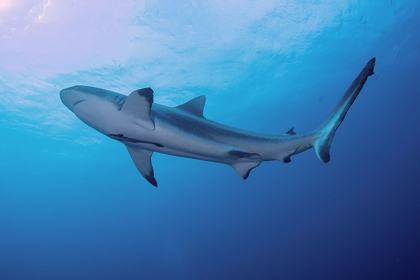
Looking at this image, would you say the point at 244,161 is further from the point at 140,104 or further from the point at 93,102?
the point at 93,102

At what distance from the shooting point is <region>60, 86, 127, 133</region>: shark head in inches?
121

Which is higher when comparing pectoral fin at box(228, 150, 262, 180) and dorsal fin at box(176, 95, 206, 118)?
dorsal fin at box(176, 95, 206, 118)

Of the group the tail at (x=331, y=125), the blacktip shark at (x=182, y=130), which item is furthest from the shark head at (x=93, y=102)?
the tail at (x=331, y=125)

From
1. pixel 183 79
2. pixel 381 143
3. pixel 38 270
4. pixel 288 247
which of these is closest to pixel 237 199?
pixel 288 247

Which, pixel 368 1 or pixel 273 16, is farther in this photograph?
pixel 368 1

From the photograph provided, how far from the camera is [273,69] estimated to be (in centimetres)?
1794

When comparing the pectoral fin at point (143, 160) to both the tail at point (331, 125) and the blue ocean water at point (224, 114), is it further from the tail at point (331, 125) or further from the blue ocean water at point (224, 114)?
the blue ocean water at point (224, 114)

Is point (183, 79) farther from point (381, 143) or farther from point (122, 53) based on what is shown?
point (381, 143)

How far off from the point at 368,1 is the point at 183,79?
11.9 m

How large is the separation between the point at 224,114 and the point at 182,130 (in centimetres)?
1986

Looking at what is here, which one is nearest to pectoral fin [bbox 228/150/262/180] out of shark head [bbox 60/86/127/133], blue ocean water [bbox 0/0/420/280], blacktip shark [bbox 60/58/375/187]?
blacktip shark [bbox 60/58/375/187]

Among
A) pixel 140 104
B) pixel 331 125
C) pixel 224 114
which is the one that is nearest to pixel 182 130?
pixel 140 104

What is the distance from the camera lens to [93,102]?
10.1ft

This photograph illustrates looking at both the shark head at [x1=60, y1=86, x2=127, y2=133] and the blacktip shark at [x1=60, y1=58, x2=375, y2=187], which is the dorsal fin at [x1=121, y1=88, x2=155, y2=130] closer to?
the blacktip shark at [x1=60, y1=58, x2=375, y2=187]
